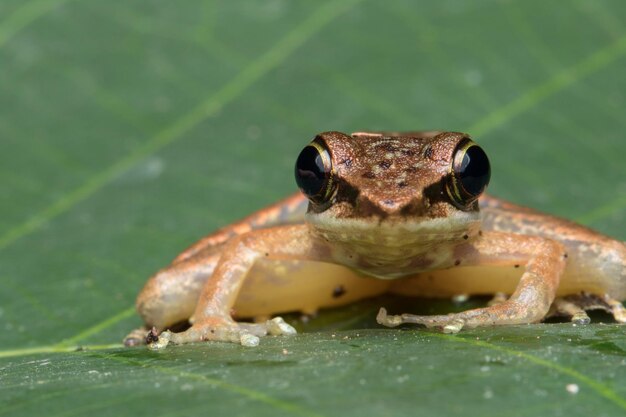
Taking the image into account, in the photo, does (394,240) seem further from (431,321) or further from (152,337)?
(152,337)

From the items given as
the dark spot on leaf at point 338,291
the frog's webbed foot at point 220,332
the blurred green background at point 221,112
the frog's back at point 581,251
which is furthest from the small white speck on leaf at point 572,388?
the dark spot on leaf at point 338,291

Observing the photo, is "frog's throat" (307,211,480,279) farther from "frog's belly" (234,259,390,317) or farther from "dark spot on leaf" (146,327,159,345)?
"dark spot on leaf" (146,327,159,345)

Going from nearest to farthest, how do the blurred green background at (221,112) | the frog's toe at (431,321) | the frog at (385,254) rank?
the frog's toe at (431,321), the frog at (385,254), the blurred green background at (221,112)

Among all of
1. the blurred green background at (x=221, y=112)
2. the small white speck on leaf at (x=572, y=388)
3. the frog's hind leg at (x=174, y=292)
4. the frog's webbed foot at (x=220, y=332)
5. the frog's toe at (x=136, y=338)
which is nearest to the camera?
the small white speck on leaf at (x=572, y=388)

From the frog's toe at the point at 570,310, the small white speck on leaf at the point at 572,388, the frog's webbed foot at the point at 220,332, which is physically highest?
the frog's webbed foot at the point at 220,332

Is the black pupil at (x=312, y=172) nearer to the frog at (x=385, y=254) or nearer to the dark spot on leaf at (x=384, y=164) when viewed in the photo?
the frog at (x=385, y=254)

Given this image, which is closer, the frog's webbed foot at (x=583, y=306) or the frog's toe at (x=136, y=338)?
the frog's webbed foot at (x=583, y=306)

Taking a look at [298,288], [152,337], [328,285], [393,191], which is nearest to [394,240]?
[393,191]
